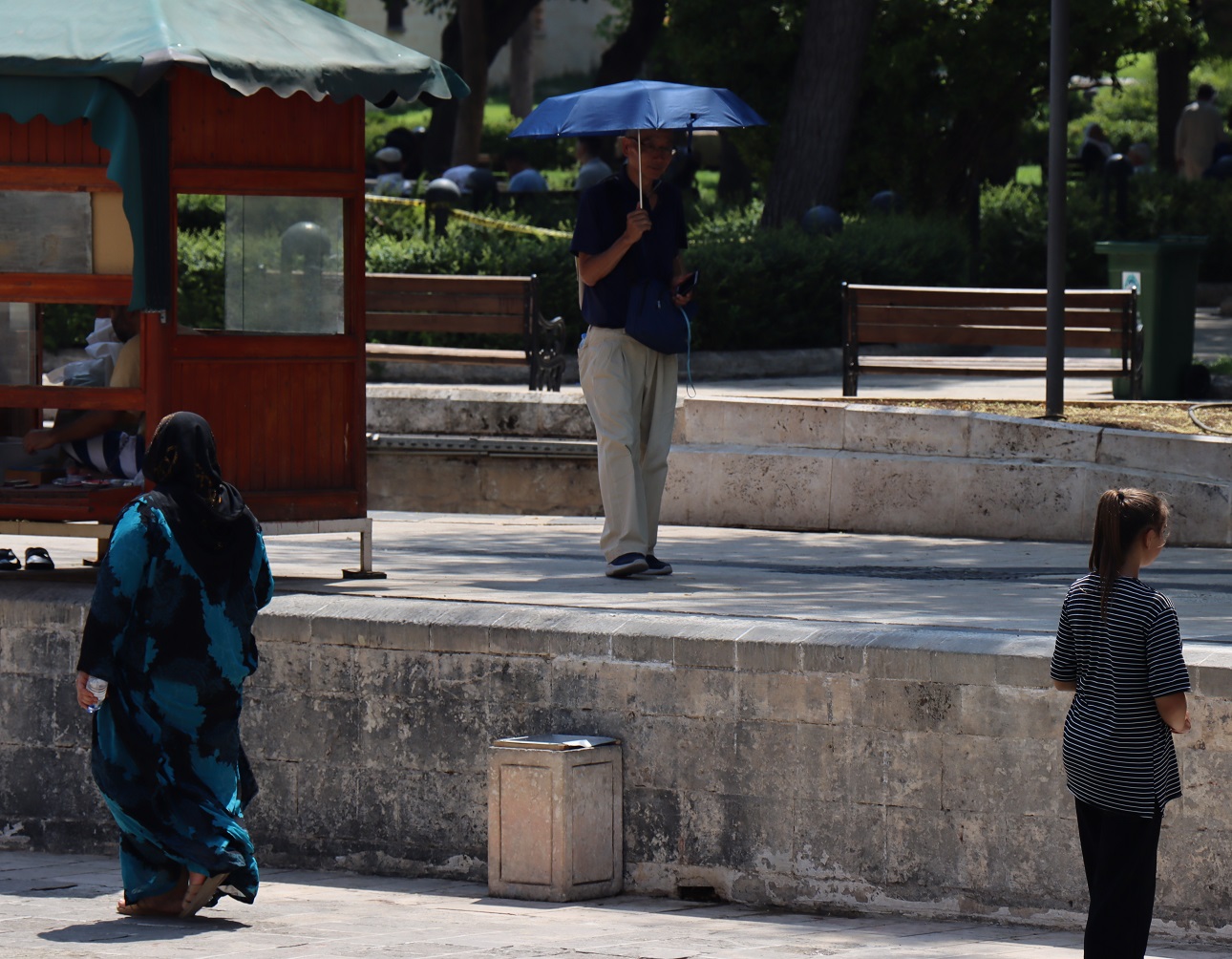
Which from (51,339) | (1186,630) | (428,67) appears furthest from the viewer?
(51,339)

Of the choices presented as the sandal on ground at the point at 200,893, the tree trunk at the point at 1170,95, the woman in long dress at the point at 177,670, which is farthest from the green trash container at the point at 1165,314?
the tree trunk at the point at 1170,95

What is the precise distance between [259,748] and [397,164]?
2611 centimetres

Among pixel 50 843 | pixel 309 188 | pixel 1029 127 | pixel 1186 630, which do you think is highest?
pixel 1029 127

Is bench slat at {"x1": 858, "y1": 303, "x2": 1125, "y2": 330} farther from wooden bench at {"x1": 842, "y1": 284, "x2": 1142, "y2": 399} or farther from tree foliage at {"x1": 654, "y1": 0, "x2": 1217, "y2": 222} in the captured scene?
tree foliage at {"x1": 654, "y1": 0, "x2": 1217, "y2": 222}

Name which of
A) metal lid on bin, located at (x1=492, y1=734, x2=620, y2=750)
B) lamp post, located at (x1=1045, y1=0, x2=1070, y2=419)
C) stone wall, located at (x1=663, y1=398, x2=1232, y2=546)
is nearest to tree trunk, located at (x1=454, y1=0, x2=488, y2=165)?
lamp post, located at (x1=1045, y1=0, x2=1070, y2=419)

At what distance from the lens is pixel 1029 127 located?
4066cm

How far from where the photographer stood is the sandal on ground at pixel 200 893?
676 centimetres

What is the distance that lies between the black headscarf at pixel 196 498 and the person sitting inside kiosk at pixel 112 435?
2046mm

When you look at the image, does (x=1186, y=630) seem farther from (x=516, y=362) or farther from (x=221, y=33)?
(x=516, y=362)

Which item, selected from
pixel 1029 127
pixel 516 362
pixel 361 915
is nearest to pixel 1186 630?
pixel 361 915

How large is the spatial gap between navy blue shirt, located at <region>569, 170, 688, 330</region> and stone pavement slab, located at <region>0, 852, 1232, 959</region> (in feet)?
7.97

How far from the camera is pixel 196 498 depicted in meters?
6.60

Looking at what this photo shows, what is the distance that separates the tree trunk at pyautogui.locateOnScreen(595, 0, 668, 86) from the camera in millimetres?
35188

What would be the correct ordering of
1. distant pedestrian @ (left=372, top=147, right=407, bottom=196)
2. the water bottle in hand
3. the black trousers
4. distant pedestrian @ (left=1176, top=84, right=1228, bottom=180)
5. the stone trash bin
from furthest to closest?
1. distant pedestrian @ (left=1176, top=84, right=1228, bottom=180)
2. distant pedestrian @ (left=372, top=147, right=407, bottom=196)
3. the stone trash bin
4. the water bottle in hand
5. the black trousers
